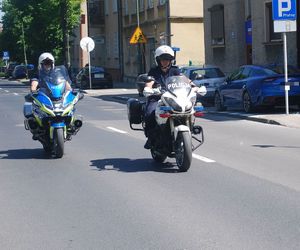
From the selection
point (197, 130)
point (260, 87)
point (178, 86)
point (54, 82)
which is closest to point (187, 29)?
point (260, 87)

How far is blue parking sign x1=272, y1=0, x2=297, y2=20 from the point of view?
17.3 meters

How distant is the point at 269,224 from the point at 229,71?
25684 mm

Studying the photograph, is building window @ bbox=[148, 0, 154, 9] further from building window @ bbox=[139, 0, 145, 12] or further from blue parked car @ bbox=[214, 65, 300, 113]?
blue parked car @ bbox=[214, 65, 300, 113]

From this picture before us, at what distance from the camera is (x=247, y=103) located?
19.5 meters

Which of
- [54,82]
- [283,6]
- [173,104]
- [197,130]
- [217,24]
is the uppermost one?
[217,24]

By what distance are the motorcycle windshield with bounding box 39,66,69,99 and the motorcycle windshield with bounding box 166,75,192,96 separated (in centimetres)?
241

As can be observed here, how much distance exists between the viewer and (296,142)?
42.3ft

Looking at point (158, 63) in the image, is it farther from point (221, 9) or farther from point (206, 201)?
point (221, 9)

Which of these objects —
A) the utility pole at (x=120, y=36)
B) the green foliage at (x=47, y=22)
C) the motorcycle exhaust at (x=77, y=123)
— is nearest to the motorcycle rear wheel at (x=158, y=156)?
the motorcycle exhaust at (x=77, y=123)

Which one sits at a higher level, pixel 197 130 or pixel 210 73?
pixel 210 73

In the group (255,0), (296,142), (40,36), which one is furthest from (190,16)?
(296,142)

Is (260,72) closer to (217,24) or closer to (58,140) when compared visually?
(58,140)

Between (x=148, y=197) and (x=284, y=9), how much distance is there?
10.7 metres

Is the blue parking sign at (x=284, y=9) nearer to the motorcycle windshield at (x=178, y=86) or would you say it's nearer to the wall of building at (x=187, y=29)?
the motorcycle windshield at (x=178, y=86)
